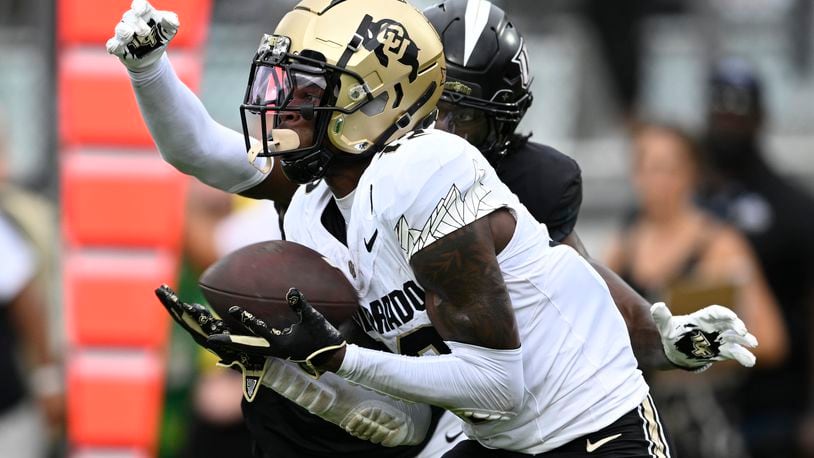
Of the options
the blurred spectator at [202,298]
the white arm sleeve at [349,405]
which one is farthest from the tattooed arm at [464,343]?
the blurred spectator at [202,298]

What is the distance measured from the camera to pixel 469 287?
3135 millimetres

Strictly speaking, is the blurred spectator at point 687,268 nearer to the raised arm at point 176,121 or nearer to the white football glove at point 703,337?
the white football glove at point 703,337

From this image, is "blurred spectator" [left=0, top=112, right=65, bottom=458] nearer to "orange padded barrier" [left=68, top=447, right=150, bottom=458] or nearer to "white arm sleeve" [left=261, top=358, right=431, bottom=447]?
"orange padded barrier" [left=68, top=447, right=150, bottom=458]

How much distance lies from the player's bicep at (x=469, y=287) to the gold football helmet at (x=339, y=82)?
0.43 metres

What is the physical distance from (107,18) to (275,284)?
3200mm

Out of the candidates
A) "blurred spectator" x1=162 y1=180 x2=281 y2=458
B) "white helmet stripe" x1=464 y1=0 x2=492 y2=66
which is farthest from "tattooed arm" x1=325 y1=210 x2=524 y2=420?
"blurred spectator" x1=162 y1=180 x2=281 y2=458

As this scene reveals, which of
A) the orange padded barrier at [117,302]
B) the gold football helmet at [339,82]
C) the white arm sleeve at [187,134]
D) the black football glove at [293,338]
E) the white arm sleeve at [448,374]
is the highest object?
the gold football helmet at [339,82]

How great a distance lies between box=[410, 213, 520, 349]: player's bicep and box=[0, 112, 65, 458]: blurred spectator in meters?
3.50

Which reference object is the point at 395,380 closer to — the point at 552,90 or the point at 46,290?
the point at 46,290

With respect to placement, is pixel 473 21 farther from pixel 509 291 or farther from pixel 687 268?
pixel 687 268

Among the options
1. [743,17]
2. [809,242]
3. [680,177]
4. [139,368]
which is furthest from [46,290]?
[743,17]

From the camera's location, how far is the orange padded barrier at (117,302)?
6484 millimetres

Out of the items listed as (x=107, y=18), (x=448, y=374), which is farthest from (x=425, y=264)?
(x=107, y=18)

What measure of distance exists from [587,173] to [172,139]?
19.3 ft
